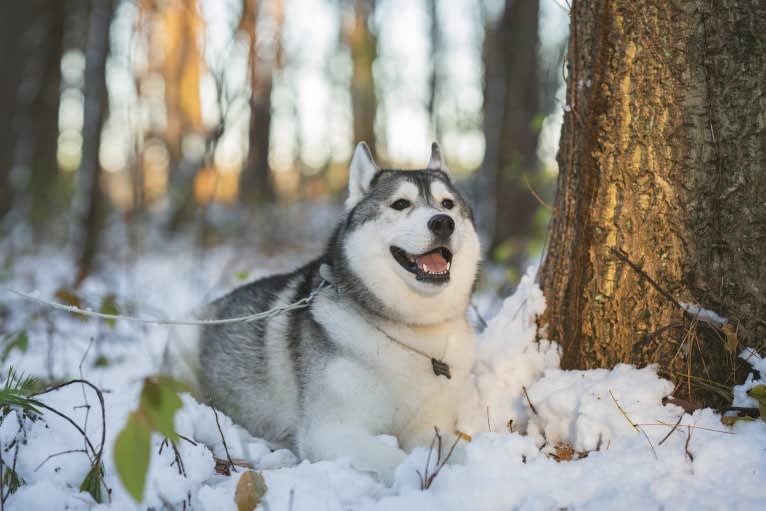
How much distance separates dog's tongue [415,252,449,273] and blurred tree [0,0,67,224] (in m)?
11.0

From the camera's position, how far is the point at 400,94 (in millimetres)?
19359

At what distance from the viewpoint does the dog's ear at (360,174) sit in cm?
355

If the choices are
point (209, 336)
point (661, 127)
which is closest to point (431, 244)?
point (661, 127)

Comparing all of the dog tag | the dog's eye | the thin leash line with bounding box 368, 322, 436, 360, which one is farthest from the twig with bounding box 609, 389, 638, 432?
the dog's eye

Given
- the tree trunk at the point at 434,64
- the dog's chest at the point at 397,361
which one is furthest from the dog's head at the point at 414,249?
the tree trunk at the point at 434,64

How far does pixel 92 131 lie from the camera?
7.73 m

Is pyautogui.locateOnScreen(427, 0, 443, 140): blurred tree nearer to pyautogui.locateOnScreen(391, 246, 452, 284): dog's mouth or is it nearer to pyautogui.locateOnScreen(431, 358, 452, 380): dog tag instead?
pyautogui.locateOnScreen(391, 246, 452, 284): dog's mouth

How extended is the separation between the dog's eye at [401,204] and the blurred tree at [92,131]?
18.7ft

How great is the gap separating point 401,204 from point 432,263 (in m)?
0.43

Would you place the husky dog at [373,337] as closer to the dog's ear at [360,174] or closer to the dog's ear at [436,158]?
the dog's ear at [360,174]

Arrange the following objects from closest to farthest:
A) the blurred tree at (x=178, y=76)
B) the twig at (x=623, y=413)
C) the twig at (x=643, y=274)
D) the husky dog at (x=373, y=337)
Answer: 1. the twig at (x=623, y=413)
2. the twig at (x=643, y=274)
3. the husky dog at (x=373, y=337)
4. the blurred tree at (x=178, y=76)

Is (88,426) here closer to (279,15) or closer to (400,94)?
(279,15)

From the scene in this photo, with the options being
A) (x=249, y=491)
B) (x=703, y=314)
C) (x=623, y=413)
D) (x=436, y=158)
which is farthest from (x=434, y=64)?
(x=249, y=491)

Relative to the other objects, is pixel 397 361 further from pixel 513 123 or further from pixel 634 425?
pixel 513 123
